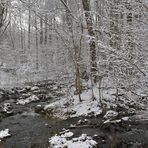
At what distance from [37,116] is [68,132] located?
3.42 meters

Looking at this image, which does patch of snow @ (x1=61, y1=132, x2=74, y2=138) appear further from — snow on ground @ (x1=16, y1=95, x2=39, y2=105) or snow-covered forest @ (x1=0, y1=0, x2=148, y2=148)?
snow on ground @ (x1=16, y1=95, x2=39, y2=105)

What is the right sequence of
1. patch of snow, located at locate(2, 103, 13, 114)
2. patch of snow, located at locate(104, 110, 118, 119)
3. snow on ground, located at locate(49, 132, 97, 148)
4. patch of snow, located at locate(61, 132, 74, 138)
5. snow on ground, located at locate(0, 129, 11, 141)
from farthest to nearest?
patch of snow, located at locate(2, 103, 13, 114)
patch of snow, located at locate(104, 110, 118, 119)
snow on ground, located at locate(0, 129, 11, 141)
patch of snow, located at locate(61, 132, 74, 138)
snow on ground, located at locate(49, 132, 97, 148)

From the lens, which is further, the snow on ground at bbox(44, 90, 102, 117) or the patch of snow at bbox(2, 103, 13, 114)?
the patch of snow at bbox(2, 103, 13, 114)

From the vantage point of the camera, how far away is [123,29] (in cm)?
582

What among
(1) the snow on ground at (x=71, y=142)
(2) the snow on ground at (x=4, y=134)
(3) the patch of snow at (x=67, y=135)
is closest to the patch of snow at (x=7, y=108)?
(2) the snow on ground at (x=4, y=134)

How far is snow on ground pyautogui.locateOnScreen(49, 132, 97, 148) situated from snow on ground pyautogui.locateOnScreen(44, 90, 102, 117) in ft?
9.74

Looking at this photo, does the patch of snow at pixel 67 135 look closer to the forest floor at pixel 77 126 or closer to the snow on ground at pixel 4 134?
the forest floor at pixel 77 126

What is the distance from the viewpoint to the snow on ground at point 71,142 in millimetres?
8879

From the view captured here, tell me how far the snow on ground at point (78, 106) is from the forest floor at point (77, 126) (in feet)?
0.15

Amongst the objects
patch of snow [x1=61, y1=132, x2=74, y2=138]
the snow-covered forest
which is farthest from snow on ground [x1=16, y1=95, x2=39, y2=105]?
patch of snow [x1=61, y1=132, x2=74, y2=138]

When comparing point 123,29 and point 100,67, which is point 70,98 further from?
point 123,29

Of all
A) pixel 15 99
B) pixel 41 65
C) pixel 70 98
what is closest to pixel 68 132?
pixel 70 98

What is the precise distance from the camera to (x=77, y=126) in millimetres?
11023

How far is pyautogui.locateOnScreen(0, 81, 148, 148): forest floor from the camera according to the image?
9.23 m
